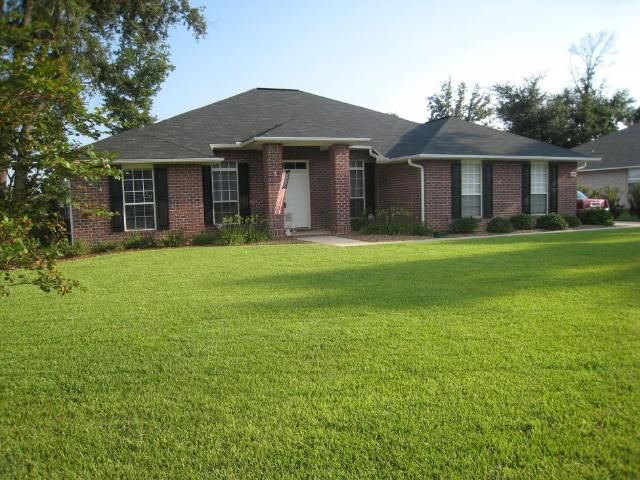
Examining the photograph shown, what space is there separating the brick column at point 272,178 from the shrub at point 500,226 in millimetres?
7394

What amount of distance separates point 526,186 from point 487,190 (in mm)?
1891

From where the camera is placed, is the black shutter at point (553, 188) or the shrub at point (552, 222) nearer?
the shrub at point (552, 222)

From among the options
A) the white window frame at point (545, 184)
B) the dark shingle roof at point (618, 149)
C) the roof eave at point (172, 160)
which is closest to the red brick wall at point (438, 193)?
the white window frame at point (545, 184)

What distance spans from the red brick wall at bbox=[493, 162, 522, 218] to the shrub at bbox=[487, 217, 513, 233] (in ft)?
2.85

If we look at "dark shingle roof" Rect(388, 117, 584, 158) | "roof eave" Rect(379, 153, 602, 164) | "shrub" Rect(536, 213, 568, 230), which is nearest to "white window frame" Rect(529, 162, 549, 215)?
"roof eave" Rect(379, 153, 602, 164)

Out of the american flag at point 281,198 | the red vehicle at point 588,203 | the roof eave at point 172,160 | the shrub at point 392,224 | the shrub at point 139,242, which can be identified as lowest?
the shrub at point 139,242

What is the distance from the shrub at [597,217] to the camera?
21.1m

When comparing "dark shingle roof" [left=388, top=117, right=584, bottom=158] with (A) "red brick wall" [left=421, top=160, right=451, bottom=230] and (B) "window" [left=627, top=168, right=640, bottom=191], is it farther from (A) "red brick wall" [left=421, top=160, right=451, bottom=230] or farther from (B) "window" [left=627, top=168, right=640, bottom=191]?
(B) "window" [left=627, top=168, right=640, bottom=191]

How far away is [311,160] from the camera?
19.2 m

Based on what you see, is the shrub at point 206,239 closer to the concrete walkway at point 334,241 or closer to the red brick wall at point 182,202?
the red brick wall at point 182,202

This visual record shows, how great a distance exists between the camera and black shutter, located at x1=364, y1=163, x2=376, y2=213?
1989cm

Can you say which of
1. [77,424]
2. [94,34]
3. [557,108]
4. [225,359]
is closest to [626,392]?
[225,359]

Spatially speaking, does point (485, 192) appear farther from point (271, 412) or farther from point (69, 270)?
point (271, 412)

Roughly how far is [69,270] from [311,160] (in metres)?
10.0
